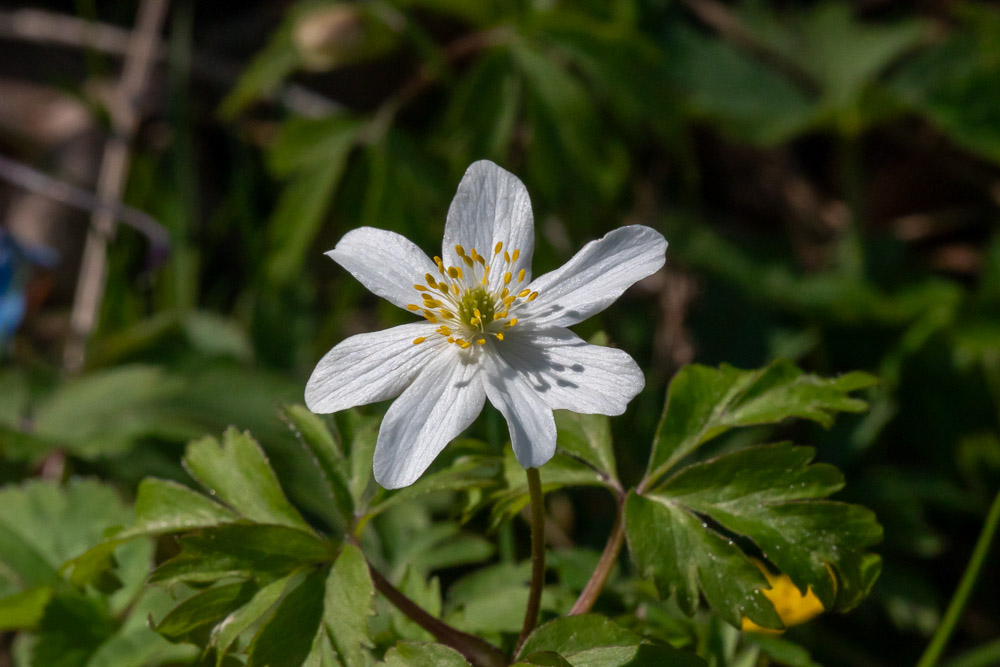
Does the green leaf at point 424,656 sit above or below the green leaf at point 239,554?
below

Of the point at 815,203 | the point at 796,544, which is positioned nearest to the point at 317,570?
the point at 796,544

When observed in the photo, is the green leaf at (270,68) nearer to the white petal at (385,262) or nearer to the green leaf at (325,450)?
the white petal at (385,262)

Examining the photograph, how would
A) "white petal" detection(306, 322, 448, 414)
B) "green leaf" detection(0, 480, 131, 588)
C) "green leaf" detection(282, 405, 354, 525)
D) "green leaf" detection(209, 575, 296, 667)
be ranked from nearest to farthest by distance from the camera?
"green leaf" detection(209, 575, 296, 667) < "white petal" detection(306, 322, 448, 414) < "green leaf" detection(282, 405, 354, 525) < "green leaf" detection(0, 480, 131, 588)

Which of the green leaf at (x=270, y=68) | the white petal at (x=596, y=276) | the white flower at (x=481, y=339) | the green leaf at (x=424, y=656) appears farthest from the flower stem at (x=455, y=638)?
the green leaf at (x=270, y=68)

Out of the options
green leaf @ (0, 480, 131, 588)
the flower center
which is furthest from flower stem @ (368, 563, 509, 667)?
green leaf @ (0, 480, 131, 588)

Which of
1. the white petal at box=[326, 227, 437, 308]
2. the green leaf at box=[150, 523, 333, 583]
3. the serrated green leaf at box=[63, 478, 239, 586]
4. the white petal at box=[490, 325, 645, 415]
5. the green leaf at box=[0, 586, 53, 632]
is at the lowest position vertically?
the green leaf at box=[0, 586, 53, 632]

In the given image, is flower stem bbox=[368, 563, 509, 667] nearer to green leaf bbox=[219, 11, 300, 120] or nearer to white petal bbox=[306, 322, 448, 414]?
white petal bbox=[306, 322, 448, 414]

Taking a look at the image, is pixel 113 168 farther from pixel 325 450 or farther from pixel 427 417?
pixel 427 417

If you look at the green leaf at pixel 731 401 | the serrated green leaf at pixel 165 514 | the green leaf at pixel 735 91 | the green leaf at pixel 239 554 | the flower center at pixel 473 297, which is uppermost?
the green leaf at pixel 735 91
